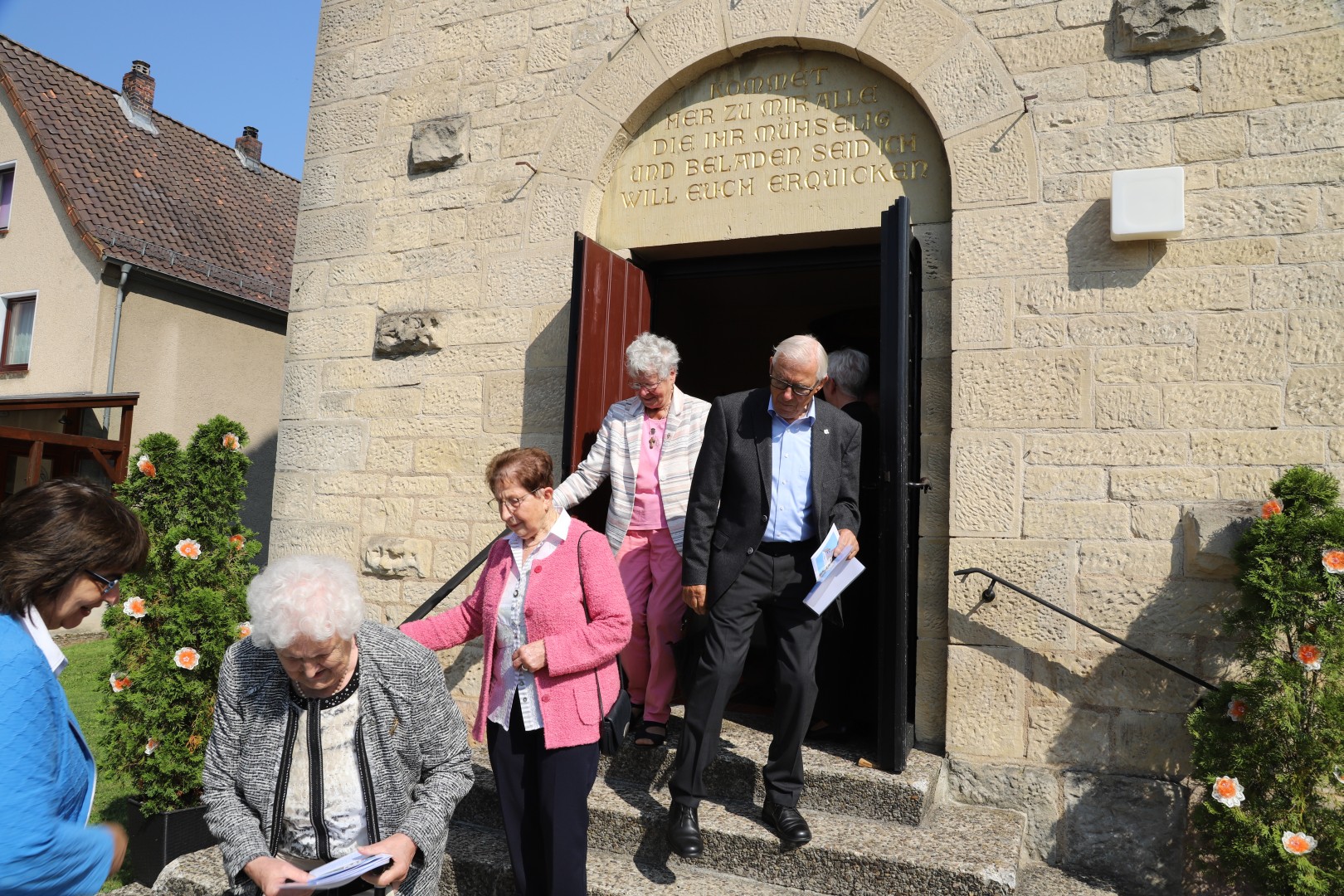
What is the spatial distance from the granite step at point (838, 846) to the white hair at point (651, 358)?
5.65 ft

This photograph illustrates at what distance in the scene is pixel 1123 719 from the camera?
3643 millimetres

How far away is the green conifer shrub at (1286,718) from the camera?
9.75ft

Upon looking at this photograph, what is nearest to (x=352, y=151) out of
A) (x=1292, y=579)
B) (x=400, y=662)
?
(x=400, y=662)

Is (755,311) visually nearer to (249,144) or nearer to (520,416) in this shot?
(520,416)

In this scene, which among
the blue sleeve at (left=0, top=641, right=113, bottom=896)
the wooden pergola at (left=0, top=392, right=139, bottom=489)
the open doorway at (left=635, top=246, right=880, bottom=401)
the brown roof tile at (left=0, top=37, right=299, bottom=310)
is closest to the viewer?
the blue sleeve at (left=0, top=641, right=113, bottom=896)

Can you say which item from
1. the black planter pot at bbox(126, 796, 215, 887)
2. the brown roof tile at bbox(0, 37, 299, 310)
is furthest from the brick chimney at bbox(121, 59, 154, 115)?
the black planter pot at bbox(126, 796, 215, 887)

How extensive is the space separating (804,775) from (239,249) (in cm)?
1424

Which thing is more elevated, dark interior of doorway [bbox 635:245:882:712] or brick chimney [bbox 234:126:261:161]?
brick chimney [bbox 234:126:261:161]

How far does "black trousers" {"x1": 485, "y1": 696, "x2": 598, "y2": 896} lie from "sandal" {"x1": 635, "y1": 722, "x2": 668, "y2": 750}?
102 centimetres

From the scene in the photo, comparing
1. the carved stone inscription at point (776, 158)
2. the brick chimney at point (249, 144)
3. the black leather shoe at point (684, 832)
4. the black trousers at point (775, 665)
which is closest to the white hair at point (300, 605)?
the black trousers at point (775, 665)

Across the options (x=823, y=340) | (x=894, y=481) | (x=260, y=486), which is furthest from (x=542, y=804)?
(x=260, y=486)

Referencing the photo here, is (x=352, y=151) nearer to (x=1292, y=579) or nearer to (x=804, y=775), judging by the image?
(x=804, y=775)

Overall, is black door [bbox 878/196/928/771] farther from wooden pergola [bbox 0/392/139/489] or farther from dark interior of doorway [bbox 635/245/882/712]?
wooden pergola [bbox 0/392/139/489]

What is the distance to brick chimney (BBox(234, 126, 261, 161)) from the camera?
1809 cm
